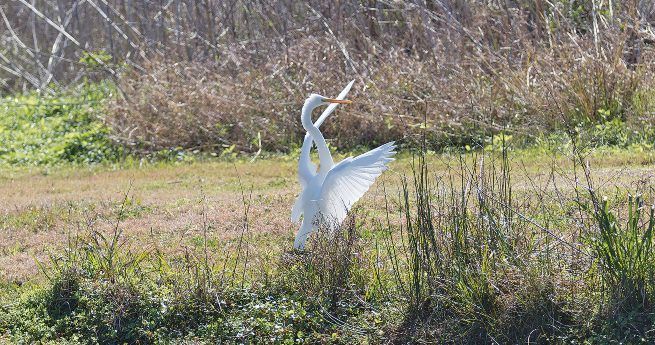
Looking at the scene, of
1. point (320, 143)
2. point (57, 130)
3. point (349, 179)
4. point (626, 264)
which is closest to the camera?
point (626, 264)

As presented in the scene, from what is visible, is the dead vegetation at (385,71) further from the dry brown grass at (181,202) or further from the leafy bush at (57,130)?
the dry brown grass at (181,202)

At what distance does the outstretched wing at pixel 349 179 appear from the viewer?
720cm

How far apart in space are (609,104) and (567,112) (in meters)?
0.45

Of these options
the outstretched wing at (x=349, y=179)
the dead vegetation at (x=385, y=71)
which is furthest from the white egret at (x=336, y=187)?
the dead vegetation at (x=385, y=71)

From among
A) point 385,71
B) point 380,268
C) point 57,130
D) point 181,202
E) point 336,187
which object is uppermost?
point 385,71

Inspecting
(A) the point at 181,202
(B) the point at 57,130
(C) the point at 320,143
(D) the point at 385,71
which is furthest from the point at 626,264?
(B) the point at 57,130

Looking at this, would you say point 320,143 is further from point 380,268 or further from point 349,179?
point 380,268

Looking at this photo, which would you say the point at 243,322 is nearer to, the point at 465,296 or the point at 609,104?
the point at 465,296

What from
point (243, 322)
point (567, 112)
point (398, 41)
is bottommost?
point (243, 322)

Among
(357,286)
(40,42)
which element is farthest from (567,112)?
(40,42)

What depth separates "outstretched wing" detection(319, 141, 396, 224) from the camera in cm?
720

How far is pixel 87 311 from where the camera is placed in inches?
279

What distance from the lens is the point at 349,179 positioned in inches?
287

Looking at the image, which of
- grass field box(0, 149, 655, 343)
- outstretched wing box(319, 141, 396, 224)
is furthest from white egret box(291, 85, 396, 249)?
grass field box(0, 149, 655, 343)
